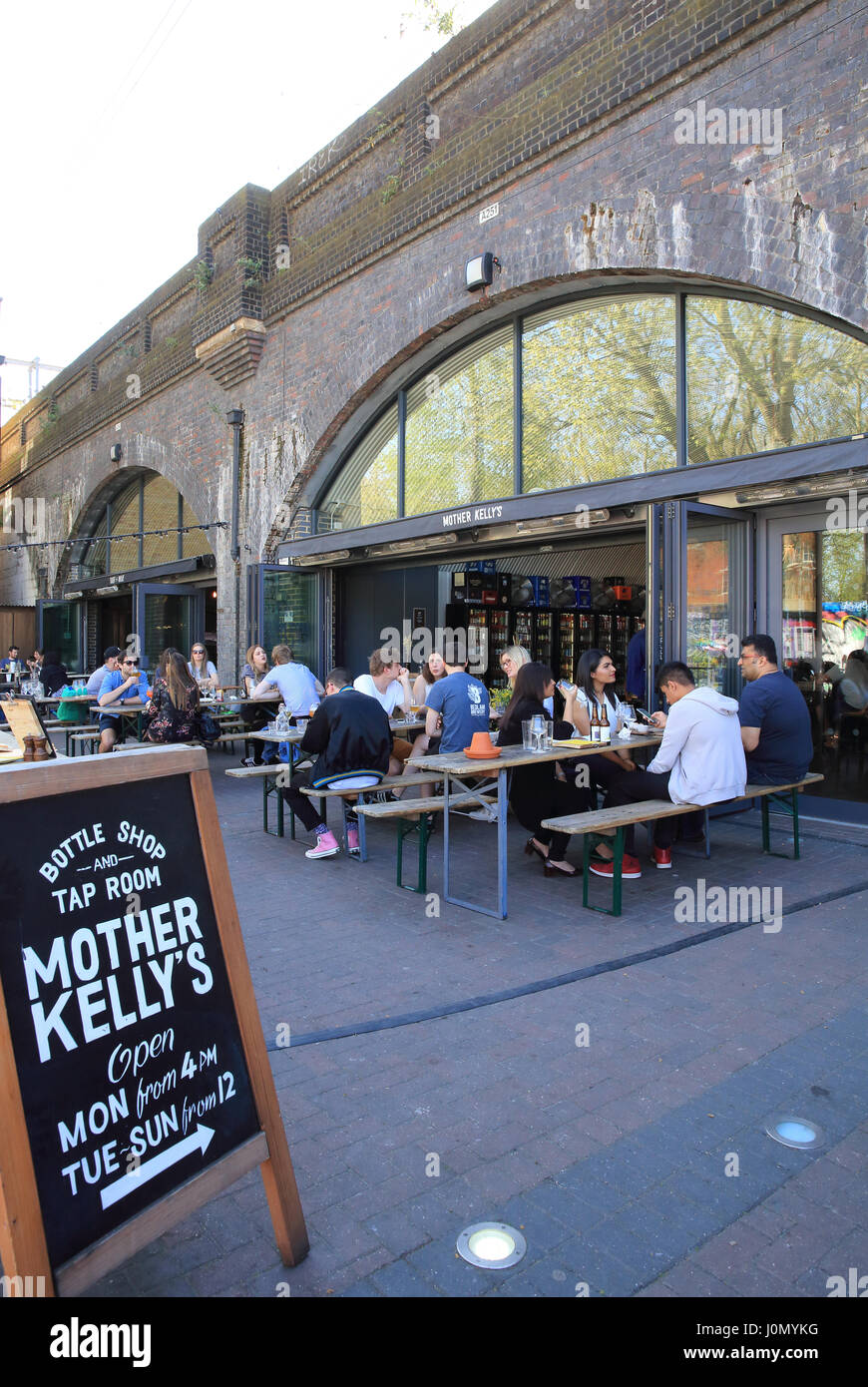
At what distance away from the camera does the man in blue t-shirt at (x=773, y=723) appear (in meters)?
5.99

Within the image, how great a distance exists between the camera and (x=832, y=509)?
7082 millimetres

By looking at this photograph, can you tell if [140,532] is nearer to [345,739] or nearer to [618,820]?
[345,739]

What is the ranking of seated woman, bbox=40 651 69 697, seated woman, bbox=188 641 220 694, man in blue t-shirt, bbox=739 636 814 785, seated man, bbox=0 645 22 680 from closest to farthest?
man in blue t-shirt, bbox=739 636 814 785, seated woman, bbox=188 641 220 694, seated woman, bbox=40 651 69 697, seated man, bbox=0 645 22 680

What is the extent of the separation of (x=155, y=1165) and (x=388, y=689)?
20.0ft

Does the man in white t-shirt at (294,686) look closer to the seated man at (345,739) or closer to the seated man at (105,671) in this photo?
the seated man at (345,739)

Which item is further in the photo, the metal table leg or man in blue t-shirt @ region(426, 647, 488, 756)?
man in blue t-shirt @ region(426, 647, 488, 756)

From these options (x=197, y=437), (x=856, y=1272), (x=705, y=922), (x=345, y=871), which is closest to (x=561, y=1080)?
(x=856, y=1272)

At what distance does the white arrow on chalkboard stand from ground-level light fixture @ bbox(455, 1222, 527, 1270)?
2.50ft

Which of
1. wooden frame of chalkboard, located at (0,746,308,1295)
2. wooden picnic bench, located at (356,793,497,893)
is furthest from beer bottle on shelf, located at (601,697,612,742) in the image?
wooden frame of chalkboard, located at (0,746,308,1295)

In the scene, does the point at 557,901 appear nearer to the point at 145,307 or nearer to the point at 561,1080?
the point at 561,1080

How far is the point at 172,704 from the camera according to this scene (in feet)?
25.2

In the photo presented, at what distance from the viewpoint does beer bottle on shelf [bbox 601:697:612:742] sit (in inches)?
237
